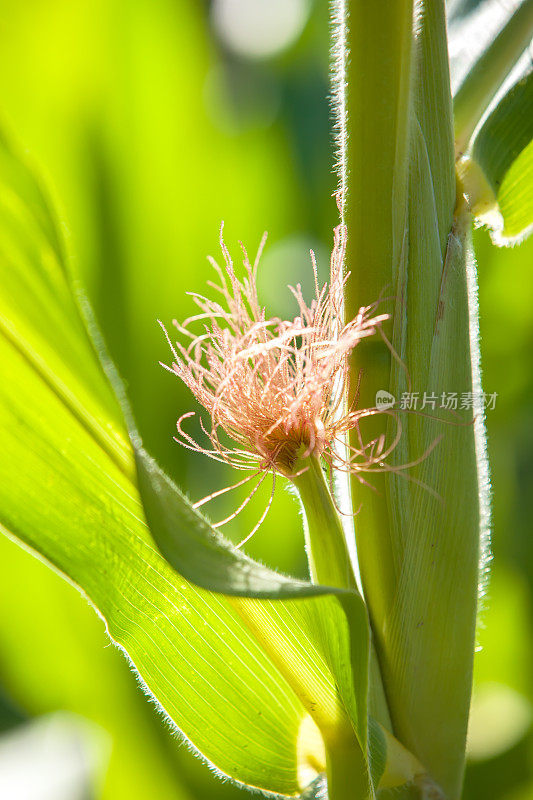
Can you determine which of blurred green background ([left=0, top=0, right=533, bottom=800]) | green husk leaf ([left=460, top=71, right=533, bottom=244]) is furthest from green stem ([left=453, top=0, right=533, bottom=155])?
blurred green background ([left=0, top=0, right=533, bottom=800])

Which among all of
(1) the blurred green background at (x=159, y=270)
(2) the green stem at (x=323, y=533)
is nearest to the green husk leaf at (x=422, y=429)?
(2) the green stem at (x=323, y=533)

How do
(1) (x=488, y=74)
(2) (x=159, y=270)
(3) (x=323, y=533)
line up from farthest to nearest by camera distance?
(2) (x=159, y=270), (1) (x=488, y=74), (3) (x=323, y=533)

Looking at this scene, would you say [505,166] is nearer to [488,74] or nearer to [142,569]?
[488,74]

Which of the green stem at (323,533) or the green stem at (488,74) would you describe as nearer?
the green stem at (323,533)

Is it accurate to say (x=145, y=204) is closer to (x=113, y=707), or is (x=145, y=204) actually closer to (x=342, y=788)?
(x=113, y=707)

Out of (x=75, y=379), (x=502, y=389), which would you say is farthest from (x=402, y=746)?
(x=502, y=389)

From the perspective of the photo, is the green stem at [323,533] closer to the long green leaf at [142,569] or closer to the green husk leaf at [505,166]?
the long green leaf at [142,569]

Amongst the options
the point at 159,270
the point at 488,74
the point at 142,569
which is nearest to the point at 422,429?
the point at 142,569
